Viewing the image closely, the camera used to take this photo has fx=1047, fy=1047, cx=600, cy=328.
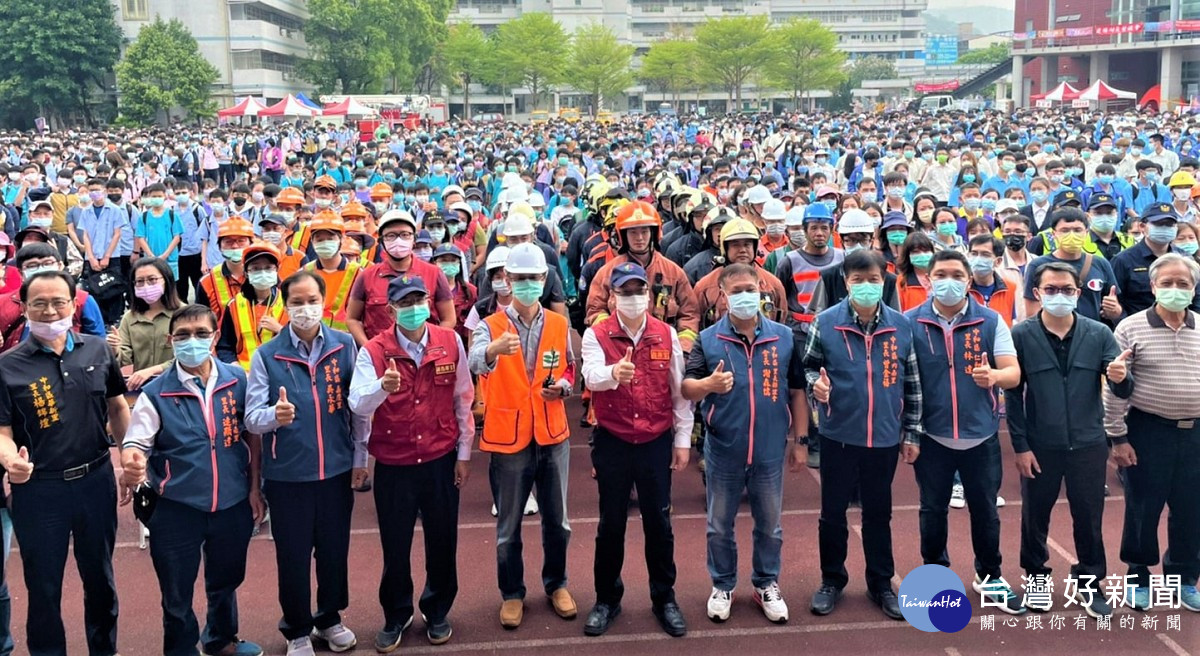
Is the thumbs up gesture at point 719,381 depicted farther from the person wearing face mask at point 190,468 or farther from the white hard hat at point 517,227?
the white hard hat at point 517,227

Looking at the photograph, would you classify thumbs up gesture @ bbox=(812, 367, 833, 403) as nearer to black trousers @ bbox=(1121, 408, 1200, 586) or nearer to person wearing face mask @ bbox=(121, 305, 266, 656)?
black trousers @ bbox=(1121, 408, 1200, 586)

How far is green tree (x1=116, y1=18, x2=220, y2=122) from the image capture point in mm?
52250

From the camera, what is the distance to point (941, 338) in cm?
535

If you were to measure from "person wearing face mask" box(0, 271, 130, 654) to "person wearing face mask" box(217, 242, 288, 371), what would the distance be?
1218 millimetres

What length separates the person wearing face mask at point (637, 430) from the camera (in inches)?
201

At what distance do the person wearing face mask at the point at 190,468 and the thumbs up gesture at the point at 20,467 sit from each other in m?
0.36

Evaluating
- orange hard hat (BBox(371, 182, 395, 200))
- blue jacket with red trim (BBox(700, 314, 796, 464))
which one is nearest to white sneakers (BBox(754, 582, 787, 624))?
blue jacket with red trim (BBox(700, 314, 796, 464))

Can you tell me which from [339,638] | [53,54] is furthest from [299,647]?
[53,54]

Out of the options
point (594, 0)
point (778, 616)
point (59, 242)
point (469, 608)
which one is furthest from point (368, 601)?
point (594, 0)

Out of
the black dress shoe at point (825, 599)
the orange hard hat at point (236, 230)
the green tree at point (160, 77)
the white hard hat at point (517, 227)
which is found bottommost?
the black dress shoe at point (825, 599)

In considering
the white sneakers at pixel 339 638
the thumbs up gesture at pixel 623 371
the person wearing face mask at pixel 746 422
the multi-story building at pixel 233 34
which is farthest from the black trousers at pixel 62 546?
the multi-story building at pixel 233 34

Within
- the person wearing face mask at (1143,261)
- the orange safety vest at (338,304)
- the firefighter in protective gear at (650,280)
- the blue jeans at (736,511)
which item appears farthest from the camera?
the person wearing face mask at (1143,261)

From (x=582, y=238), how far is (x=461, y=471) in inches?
199

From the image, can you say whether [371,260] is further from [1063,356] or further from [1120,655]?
[1120,655]
